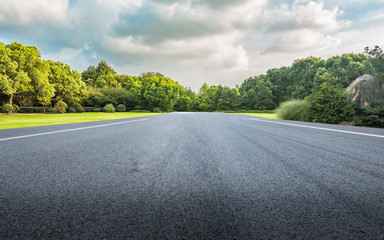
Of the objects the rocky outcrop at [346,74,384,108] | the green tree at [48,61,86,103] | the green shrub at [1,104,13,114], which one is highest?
the green tree at [48,61,86,103]

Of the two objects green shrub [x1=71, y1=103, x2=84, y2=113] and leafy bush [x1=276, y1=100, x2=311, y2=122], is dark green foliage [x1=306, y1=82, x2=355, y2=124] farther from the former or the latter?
green shrub [x1=71, y1=103, x2=84, y2=113]

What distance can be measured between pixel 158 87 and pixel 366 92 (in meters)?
36.9

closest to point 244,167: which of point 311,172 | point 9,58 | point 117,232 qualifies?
point 311,172

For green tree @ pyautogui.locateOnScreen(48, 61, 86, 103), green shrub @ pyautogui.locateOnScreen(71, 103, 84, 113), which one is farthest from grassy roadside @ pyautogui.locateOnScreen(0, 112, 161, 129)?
green shrub @ pyautogui.locateOnScreen(71, 103, 84, 113)

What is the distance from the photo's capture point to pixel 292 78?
2156 inches

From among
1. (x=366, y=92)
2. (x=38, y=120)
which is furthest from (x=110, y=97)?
(x=366, y=92)

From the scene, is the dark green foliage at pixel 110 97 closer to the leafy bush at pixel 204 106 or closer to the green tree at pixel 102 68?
the leafy bush at pixel 204 106

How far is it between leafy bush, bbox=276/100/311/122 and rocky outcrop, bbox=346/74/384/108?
2.38 meters

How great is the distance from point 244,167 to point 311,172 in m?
0.61

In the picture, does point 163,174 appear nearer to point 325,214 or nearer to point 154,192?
point 154,192

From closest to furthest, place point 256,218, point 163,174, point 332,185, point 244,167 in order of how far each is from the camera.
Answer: point 256,218, point 332,185, point 163,174, point 244,167

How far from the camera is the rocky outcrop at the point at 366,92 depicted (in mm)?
10309

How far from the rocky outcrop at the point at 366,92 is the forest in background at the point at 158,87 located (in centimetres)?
90

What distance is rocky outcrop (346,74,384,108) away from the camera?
33.8 feet
